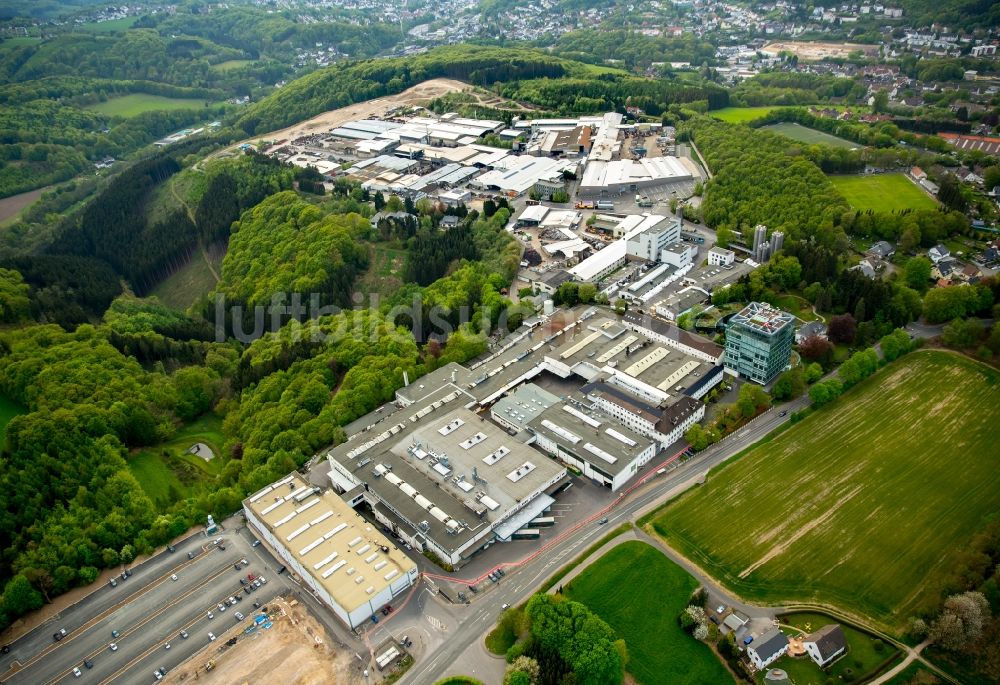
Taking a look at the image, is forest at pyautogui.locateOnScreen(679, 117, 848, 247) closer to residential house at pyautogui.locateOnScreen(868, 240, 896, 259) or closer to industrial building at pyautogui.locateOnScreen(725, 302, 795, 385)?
residential house at pyautogui.locateOnScreen(868, 240, 896, 259)

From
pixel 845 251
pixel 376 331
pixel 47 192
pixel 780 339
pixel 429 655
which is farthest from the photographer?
pixel 47 192

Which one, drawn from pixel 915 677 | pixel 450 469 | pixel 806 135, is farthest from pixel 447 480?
pixel 806 135

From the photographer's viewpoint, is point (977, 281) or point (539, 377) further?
point (977, 281)

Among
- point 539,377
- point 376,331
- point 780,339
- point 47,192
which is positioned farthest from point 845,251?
point 47,192

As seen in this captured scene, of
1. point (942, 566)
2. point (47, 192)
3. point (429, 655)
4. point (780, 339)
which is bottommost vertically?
point (47, 192)

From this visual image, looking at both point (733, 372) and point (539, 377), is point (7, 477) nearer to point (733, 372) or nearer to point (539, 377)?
point (539, 377)

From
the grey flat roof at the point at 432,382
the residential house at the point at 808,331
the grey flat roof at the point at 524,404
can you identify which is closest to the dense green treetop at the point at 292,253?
the grey flat roof at the point at 432,382

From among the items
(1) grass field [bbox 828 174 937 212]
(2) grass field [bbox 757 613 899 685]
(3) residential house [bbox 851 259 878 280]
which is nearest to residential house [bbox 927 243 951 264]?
(3) residential house [bbox 851 259 878 280]
